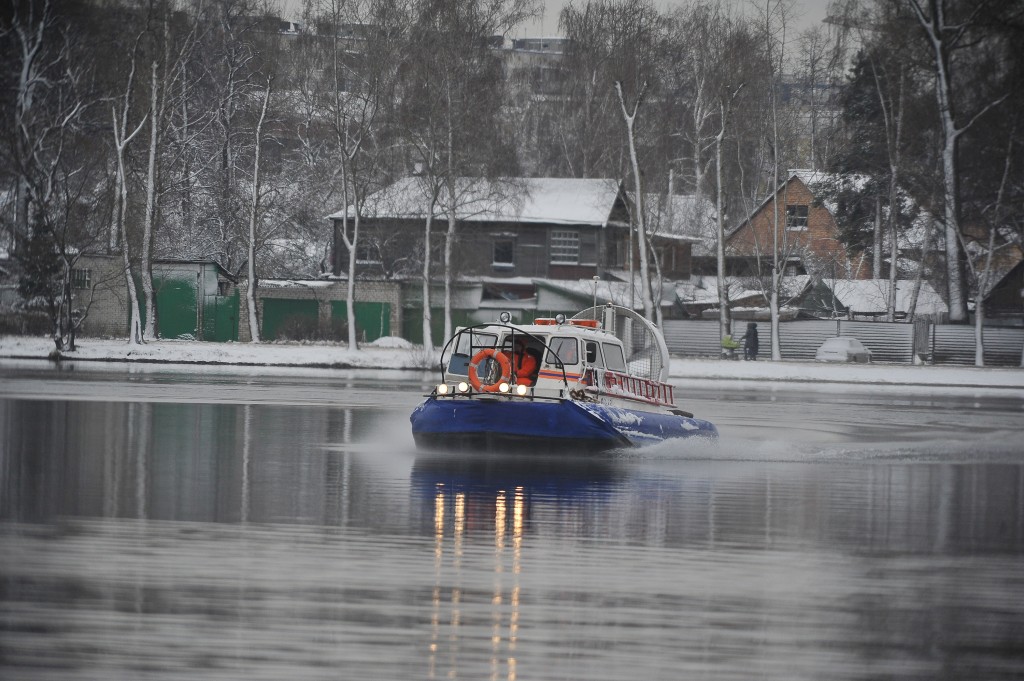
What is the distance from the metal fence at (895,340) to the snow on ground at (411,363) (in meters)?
5.03

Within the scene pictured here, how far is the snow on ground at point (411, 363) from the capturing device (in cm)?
4722

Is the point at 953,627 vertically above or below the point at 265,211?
below

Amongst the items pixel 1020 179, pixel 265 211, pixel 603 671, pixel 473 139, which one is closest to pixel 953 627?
pixel 603 671

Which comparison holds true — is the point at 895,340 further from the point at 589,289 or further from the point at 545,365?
the point at 545,365

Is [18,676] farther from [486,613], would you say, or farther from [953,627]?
[953,627]

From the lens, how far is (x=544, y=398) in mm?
18984

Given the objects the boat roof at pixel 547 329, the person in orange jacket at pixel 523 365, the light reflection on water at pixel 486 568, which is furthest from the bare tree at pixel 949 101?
the person in orange jacket at pixel 523 365

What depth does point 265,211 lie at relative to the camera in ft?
205

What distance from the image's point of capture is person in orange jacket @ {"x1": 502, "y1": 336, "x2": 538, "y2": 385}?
65.6 ft

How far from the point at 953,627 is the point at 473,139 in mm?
46945

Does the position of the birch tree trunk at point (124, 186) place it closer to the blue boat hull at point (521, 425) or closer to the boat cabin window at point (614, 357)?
the boat cabin window at point (614, 357)

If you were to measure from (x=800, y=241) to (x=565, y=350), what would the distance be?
201 feet

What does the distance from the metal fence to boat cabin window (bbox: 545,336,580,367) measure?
126ft

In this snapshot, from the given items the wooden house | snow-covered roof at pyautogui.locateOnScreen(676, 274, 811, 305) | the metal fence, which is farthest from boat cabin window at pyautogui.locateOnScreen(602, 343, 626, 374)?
snow-covered roof at pyautogui.locateOnScreen(676, 274, 811, 305)
